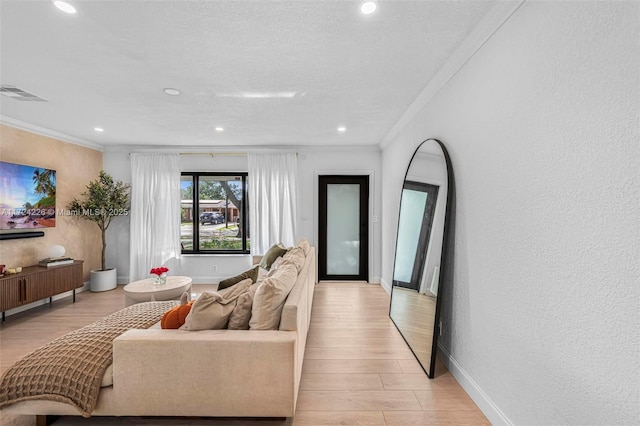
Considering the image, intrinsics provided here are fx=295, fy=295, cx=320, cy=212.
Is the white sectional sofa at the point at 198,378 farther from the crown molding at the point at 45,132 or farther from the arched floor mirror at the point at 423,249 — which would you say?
the crown molding at the point at 45,132

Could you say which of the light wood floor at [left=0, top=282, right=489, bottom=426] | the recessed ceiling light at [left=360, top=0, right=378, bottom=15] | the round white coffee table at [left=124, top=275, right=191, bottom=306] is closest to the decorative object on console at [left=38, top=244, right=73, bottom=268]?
the light wood floor at [left=0, top=282, right=489, bottom=426]

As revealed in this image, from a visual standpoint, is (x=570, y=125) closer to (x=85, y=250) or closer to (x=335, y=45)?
(x=335, y=45)

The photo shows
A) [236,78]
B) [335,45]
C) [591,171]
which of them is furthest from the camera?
[236,78]

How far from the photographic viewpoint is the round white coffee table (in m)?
3.33

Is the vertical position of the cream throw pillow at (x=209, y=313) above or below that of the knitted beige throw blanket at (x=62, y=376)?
above

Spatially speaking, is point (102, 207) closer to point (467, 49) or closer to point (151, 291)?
point (151, 291)

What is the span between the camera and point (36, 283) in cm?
370

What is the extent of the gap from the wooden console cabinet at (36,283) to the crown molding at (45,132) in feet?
6.13

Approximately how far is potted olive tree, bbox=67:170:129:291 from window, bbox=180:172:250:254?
39.3 inches

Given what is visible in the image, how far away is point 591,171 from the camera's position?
1173mm

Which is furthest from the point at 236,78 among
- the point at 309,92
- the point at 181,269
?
the point at 181,269

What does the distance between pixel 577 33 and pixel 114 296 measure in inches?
229

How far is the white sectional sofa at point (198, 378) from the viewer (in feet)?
5.80

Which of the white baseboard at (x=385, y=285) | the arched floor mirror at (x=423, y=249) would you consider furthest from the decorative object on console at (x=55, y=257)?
the white baseboard at (x=385, y=285)
